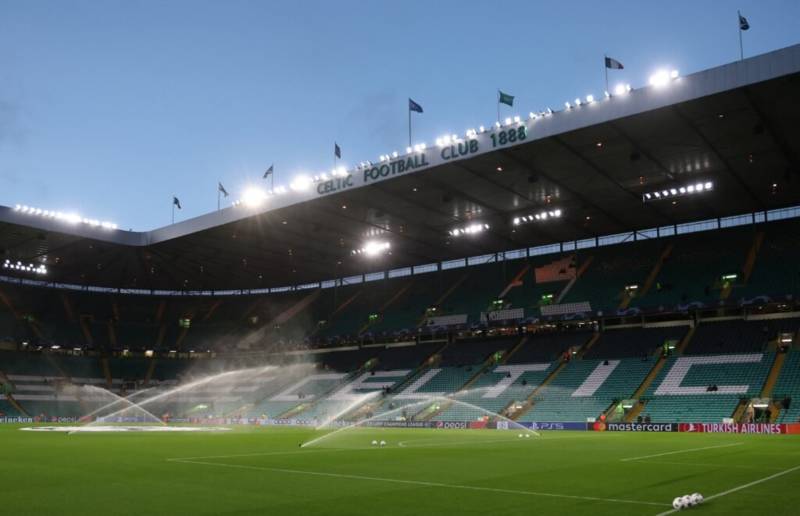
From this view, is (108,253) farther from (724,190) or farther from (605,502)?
(605,502)

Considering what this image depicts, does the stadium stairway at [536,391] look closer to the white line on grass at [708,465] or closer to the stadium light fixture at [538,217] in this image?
the stadium light fixture at [538,217]

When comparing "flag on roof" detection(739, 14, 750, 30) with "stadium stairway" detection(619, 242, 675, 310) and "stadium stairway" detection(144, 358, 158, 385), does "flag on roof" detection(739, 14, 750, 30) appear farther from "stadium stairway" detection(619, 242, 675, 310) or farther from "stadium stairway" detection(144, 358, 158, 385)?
"stadium stairway" detection(144, 358, 158, 385)

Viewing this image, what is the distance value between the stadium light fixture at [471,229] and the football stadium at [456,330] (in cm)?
38

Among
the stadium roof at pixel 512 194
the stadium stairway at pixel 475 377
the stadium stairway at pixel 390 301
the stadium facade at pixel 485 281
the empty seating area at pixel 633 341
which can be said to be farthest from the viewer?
the stadium stairway at pixel 390 301

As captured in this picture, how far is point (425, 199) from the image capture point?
50.5 metres

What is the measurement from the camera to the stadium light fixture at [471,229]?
58.9 metres

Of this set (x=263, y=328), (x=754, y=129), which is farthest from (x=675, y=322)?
(x=263, y=328)

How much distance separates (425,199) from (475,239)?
16.5 m

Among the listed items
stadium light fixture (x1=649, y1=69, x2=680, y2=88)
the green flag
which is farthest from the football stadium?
the green flag

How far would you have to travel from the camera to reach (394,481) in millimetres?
15266

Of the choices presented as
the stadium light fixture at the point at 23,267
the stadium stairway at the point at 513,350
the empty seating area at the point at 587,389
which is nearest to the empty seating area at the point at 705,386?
the empty seating area at the point at 587,389

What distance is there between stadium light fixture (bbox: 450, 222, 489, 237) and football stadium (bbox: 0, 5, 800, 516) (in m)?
0.38

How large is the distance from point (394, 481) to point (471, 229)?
1788 inches

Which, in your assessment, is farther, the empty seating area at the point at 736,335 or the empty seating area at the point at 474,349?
the empty seating area at the point at 474,349
